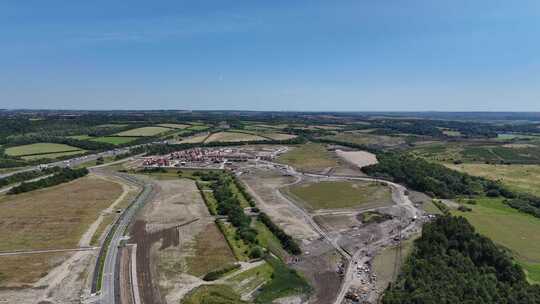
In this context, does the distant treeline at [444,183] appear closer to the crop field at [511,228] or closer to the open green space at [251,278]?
the crop field at [511,228]

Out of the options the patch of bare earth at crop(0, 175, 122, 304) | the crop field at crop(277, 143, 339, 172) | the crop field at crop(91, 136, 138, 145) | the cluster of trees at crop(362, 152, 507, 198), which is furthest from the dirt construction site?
the crop field at crop(91, 136, 138, 145)

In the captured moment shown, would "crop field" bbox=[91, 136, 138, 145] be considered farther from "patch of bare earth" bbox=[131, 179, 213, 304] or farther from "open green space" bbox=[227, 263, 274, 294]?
"open green space" bbox=[227, 263, 274, 294]

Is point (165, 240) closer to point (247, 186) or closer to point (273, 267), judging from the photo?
point (273, 267)

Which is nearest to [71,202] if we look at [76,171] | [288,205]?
[76,171]

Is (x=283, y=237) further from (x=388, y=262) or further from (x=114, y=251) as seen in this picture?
(x=114, y=251)

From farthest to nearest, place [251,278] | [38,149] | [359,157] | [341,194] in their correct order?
[38,149] → [359,157] → [341,194] → [251,278]

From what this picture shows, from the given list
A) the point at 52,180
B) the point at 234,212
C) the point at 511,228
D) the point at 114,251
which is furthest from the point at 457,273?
the point at 52,180
